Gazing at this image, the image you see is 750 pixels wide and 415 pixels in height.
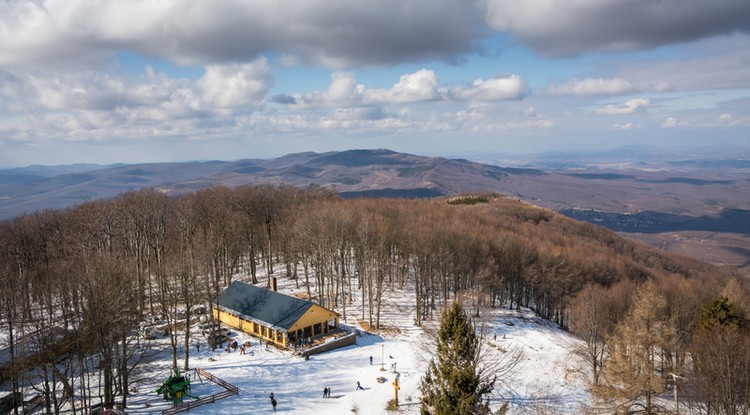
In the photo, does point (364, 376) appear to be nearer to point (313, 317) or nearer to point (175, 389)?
point (313, 317)

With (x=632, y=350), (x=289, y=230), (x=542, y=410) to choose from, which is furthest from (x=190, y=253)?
(x=632, y=350)

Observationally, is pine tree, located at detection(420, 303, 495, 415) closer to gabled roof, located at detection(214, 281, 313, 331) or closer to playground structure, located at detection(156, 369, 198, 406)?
playground structure, located at detection(156, 369, 198, 406)

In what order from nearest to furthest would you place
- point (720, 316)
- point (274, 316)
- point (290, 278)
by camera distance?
point (720, 316) → point (274, 316) → point (290, 278)

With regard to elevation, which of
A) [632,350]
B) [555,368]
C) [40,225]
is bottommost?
[555,368]

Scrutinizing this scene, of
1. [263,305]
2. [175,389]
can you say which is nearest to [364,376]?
[175,389]

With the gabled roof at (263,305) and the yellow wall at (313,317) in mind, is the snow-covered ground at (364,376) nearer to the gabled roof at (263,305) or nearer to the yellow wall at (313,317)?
the gabled roof at (263,305)

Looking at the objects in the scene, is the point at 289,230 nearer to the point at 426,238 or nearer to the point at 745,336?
the point at 426,238

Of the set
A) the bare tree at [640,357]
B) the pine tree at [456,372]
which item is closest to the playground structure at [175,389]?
the pine tree at [456,372]
